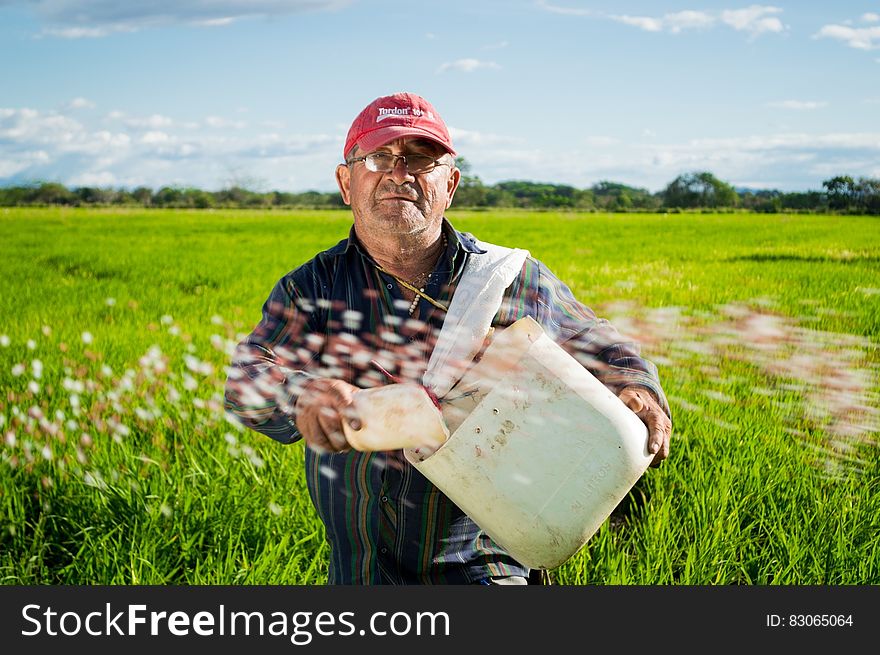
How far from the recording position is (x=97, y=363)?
402 centimetres

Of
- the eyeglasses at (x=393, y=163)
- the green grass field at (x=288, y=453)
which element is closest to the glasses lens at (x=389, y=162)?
the eyeglasses at (x=393, y=163)

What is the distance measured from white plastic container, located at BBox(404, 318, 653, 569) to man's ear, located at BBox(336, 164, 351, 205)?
0.58 m

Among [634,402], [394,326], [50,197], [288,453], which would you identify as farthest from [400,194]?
[50,197]

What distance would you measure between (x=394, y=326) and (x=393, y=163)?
1.07 feet

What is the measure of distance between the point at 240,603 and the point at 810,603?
4.16 ft

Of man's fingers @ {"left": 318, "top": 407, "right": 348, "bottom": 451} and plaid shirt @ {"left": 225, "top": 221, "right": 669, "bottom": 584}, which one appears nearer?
man's fingers @ {"left": 318, "top": 407, "right": 348, "bottom": 451}

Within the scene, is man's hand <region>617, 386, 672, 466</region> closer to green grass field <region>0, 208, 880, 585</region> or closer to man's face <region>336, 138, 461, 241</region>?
man's face <region>336, 138, 461, 241</region>

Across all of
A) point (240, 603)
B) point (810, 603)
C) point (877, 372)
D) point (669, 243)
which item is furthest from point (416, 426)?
point (669, 243)

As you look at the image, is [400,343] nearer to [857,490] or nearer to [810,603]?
[810,603]

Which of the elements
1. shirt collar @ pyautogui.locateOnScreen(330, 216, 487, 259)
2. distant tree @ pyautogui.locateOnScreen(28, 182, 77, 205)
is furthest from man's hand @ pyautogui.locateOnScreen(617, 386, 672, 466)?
distant tree @ pyautogui.locateOnScreen(28, 182, 77, 205)

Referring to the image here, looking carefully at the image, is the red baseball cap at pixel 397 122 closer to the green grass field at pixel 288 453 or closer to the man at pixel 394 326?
the man at pixel 394 326

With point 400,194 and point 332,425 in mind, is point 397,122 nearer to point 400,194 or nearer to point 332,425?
point 400,194

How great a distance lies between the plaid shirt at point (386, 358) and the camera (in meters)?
1.54

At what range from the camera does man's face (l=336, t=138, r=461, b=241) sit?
155 centimetres
